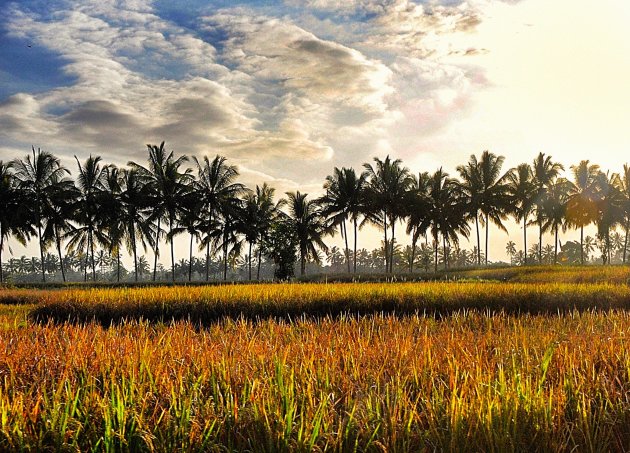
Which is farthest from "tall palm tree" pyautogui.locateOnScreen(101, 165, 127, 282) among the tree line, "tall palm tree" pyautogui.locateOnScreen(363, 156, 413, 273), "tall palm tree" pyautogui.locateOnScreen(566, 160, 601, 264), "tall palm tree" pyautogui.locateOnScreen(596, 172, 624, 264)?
"tall palm tree" pyautogui.locateOnScreen(596, 172, 624, 264)

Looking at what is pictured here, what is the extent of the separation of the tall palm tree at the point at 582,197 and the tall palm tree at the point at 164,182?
35830 millimetres

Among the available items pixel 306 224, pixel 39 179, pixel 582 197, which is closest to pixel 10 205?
pixel 39 179

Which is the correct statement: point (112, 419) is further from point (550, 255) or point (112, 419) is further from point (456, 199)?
point (550, 255)

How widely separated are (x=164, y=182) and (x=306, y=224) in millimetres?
12315

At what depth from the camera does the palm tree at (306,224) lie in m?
44.8

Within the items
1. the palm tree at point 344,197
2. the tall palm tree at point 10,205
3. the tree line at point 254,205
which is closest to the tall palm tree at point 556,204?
the tree line at point 254,205

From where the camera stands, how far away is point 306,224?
45.2 m

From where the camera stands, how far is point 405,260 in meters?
68.2

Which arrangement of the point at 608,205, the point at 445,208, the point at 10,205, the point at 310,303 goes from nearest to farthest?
the point at 310,303, the point at 10,205, the point at 445,208, the point at 608,205

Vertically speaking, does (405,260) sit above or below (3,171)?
below

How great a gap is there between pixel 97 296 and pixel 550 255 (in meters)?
97.3

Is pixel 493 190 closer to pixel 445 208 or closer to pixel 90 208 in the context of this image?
pixel 445 208

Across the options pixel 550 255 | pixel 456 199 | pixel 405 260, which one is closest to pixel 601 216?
pixel 456 199

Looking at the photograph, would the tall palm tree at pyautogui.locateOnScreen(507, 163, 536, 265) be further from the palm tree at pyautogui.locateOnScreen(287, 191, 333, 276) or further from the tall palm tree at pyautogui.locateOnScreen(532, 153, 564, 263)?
the palm tree at pyautogui.locateOnScreen(287, 191, 333, 276)
